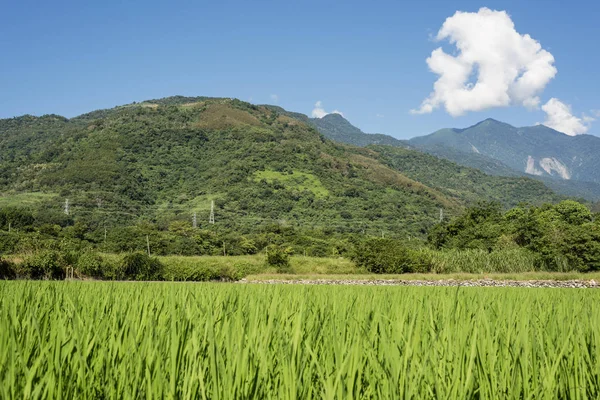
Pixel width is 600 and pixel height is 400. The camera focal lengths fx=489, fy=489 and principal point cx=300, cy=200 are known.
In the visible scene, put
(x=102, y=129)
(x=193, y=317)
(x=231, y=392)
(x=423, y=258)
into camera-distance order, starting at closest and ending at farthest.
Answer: (x=231, y=392), (x=193, y=317), (x=423, y=258), (x=102, y=129)

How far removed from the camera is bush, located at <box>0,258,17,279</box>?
1873 cm

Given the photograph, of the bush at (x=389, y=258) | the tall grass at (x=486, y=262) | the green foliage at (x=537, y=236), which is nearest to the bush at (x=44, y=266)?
the bush at (x=389, y=258)

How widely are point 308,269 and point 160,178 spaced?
226 ft

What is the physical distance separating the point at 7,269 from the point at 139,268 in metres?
5.39

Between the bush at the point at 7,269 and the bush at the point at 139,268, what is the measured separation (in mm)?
4378

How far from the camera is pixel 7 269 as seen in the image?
750 inches

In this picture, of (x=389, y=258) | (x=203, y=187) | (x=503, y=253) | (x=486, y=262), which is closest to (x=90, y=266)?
(x=389, y=258)

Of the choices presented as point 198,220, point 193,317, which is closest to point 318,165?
point 198,220

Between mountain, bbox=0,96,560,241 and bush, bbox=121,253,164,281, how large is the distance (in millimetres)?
31165

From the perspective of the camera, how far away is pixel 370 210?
79.4 meters

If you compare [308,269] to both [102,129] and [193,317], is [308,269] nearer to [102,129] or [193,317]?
[193,317]

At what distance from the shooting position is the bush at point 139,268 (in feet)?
73.3

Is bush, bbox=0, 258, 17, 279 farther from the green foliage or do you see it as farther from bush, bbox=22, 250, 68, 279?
Answer: the green foliage

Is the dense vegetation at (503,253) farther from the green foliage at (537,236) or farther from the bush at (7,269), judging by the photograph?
the bush at (7,269)
